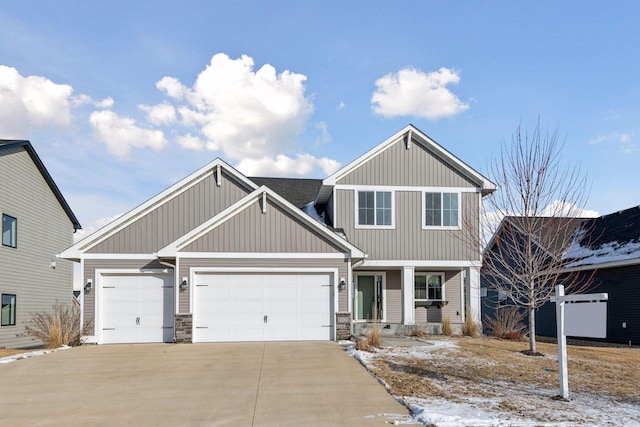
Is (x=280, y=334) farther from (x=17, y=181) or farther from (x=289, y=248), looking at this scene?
(x=17, y=181)

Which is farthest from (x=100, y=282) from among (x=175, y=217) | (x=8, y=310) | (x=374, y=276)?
(x=374, y=276)

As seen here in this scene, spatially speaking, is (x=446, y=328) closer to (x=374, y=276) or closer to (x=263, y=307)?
(x=374, y=276)

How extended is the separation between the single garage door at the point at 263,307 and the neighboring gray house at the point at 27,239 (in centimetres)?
974

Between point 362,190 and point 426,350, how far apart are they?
7.44 metres

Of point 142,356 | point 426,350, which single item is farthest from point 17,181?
point 426,350

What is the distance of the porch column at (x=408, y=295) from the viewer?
19672mm

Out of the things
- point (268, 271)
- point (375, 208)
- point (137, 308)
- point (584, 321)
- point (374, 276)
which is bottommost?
point (137, 308)

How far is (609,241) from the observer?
2188 cm

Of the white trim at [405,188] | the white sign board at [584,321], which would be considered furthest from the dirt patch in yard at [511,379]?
the white trim at [405,188]

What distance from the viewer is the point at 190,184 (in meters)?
18.7

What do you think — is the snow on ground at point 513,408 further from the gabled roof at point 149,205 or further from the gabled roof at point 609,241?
the gabled roof at point 609,241

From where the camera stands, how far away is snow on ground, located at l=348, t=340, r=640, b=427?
23.7 feet

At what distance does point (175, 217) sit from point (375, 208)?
274 inches

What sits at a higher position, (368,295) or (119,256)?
(119,256)
